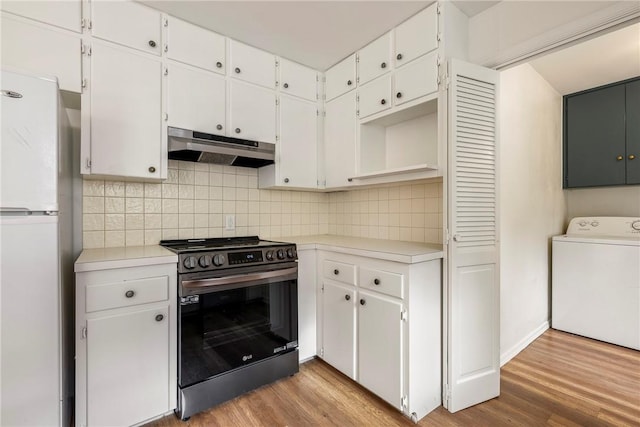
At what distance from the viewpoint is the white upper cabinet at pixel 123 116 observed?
1.75 metres

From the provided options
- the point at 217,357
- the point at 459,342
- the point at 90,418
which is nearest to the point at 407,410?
the point at 459,342

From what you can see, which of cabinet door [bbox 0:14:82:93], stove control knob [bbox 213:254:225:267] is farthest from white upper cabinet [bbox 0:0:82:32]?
stove control knob [bbox 213:254:225:267]

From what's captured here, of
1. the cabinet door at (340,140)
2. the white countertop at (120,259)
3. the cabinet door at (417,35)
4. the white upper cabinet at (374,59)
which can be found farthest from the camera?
the cabinet door at (340,140)

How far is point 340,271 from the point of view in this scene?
214cm

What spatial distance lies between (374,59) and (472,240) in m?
1.50

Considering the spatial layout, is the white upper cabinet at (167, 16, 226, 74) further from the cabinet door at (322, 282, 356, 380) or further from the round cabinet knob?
the cabinet door at (322, 282, 356, 380)

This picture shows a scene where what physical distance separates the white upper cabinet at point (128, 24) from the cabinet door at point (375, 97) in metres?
1.47

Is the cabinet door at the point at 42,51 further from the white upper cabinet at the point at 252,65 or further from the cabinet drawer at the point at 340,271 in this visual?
the cabinet drawer at the point at 340,271

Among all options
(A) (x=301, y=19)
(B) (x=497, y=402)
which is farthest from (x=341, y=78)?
(B) (x=497, y=402)

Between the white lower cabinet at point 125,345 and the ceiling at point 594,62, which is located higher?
the ceiling at point 594,62

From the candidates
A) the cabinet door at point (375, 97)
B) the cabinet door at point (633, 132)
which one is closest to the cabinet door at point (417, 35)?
the cabinet door at point (375, 97)

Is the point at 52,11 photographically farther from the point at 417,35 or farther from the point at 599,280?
the point at 599,280

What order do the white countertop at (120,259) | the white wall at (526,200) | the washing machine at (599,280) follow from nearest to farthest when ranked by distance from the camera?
the white countertop at (120,259) → the white wall at (526,200) → the washing machine at (599,280)

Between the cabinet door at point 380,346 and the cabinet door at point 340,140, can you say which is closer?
the cabinet door at point 380,346
